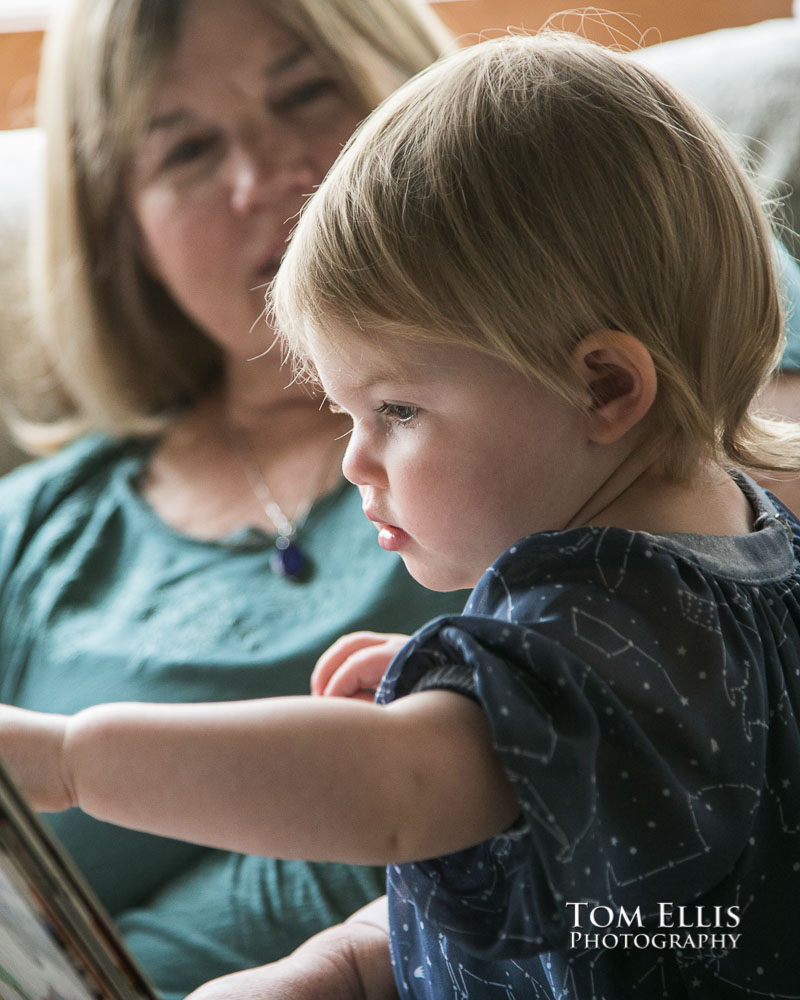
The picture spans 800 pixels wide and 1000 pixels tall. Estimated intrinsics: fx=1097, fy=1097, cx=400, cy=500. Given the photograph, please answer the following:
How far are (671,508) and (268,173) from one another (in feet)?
2.40

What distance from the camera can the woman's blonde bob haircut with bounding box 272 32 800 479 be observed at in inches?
22.8

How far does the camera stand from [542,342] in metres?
0.59

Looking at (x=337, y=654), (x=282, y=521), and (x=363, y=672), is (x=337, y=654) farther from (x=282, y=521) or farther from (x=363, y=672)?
(x=282, y=521)

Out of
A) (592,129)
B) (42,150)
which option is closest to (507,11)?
(42,150)

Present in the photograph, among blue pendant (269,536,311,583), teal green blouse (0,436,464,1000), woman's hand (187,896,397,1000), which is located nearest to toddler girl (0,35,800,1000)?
woman's hand (187,896,397,1000)

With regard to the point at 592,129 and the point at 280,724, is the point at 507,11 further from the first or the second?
the point at 280,724

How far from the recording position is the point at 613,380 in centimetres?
62

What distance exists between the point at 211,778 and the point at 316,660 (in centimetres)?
57

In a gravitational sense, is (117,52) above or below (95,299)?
above

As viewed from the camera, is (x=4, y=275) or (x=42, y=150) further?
(x=4, y=275)

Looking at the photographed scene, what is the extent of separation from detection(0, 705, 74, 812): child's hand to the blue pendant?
636 millimetres

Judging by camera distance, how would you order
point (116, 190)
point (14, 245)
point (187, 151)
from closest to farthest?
point (187, 151), point (116, 190), point (14, 245)

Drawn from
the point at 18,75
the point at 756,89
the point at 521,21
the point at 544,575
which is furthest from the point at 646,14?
the point at 544,575

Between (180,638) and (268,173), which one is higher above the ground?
(268,173)
